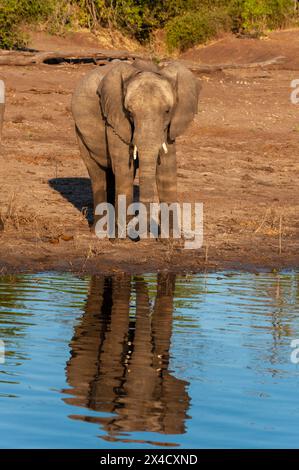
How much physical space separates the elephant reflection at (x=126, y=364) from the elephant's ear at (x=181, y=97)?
2.12 metres

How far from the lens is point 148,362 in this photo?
9023 mm

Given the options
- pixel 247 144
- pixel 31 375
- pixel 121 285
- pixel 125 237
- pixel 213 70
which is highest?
pixel 213 70

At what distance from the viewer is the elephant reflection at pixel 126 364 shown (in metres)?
7.64

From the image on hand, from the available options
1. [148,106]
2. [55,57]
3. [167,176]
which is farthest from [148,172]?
[55,57]

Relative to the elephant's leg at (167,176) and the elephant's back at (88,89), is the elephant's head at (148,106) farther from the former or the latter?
the elephant's back at (88,89)

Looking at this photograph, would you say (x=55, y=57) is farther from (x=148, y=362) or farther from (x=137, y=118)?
(x=148, y=362)

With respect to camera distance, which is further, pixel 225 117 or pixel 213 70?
pixel 213 70

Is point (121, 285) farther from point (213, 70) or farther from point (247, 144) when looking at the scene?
point (213, 70)

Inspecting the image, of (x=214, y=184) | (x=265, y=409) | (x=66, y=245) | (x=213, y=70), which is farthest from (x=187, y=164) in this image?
(x=265, y=409)

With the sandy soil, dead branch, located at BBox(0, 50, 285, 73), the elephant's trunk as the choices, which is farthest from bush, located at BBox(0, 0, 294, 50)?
the elephant's trunk

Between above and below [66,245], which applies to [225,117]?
above

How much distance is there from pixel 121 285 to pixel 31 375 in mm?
3756

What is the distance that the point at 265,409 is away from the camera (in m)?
7.80

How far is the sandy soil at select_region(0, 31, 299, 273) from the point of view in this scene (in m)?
13.5
